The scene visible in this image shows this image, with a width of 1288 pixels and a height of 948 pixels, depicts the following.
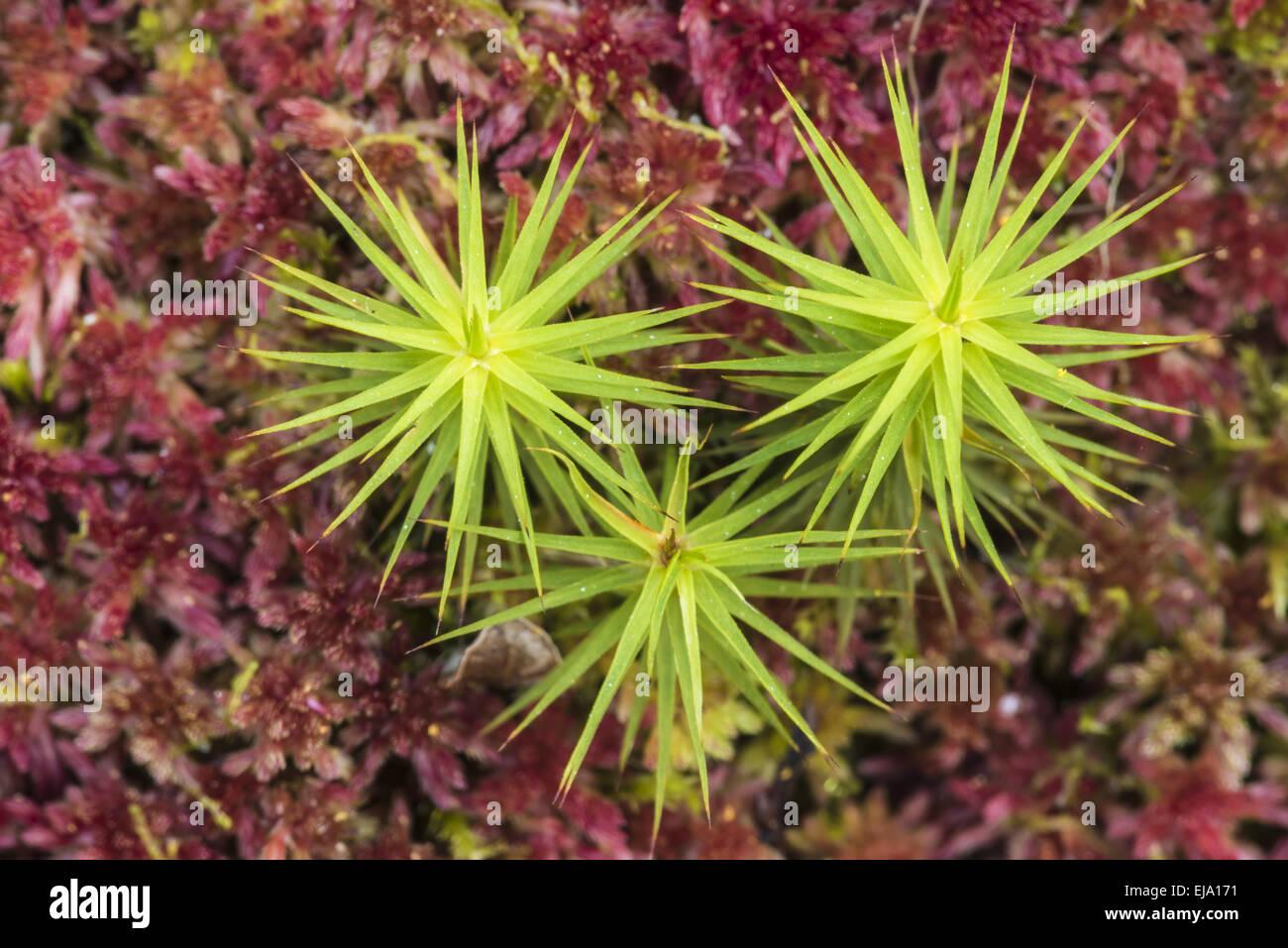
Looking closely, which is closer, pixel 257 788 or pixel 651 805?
pixel 257 788

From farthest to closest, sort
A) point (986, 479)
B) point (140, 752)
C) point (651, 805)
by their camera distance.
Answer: point (651, 805) < point (140, 752) < point (986, 479)

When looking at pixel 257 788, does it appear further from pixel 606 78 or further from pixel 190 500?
pixel 606 78

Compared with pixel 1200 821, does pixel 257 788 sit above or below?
above

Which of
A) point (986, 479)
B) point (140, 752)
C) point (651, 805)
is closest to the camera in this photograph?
point (986, 479)
